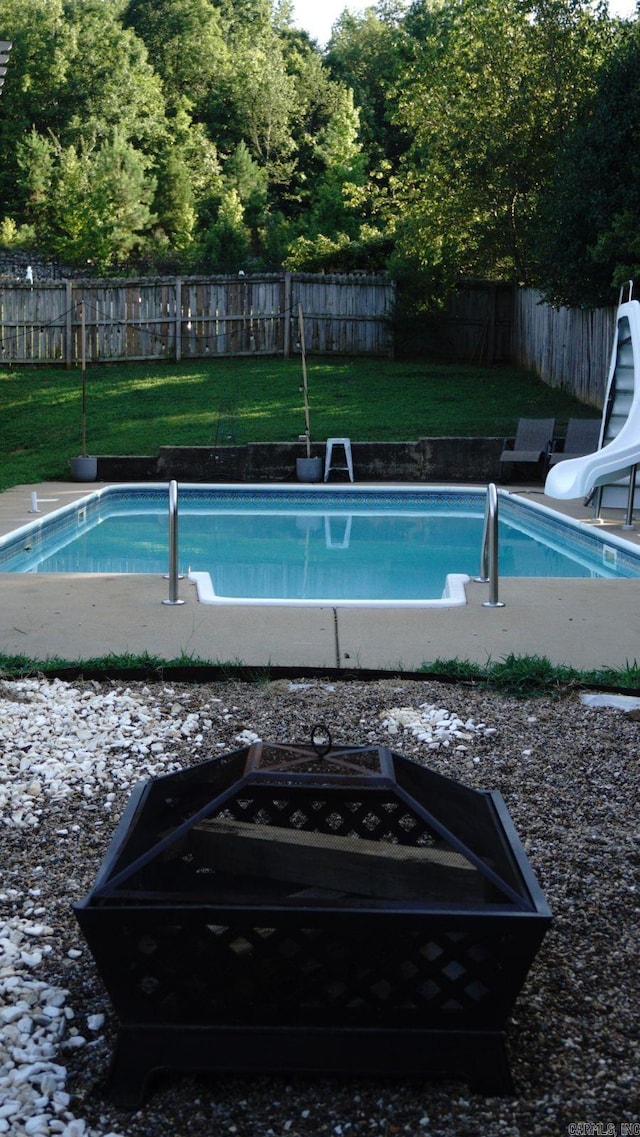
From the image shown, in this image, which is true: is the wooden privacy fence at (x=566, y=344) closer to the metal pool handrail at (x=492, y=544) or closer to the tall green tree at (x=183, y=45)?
the metal pool handrail at (x=492, y=544)

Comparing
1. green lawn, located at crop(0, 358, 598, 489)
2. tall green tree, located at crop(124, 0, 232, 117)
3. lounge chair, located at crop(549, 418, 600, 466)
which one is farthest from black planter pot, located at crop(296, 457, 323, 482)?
tall green tree, located at crop(124, 0, 232, 117)

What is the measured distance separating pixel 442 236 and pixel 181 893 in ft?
56.0

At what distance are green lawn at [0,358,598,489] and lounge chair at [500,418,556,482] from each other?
4.70 feet

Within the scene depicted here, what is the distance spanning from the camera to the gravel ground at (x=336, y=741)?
1925 mm

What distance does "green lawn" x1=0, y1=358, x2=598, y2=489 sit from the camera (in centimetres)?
1381

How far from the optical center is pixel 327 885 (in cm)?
221

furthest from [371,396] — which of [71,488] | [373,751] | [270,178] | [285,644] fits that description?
[270,178]

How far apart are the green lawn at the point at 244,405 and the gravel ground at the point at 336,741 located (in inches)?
341

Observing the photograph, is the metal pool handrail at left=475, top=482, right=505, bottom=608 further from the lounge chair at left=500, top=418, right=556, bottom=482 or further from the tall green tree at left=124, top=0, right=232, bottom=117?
the tall green tree at left=124, top=0, right=232, bottom=117

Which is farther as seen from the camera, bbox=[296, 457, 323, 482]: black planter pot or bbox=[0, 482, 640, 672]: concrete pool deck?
bbox=[296, 457, 323, 482]: black planter pot

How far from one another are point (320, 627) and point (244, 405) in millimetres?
10330

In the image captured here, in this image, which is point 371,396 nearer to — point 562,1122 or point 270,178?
point 562,1122

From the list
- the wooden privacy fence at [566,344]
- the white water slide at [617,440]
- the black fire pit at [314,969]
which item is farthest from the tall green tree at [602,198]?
the black fire pit at [314,969]

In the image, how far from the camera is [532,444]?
1250 cm
